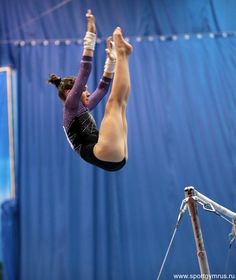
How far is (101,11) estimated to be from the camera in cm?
353

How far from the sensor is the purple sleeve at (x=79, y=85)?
189 centimetres

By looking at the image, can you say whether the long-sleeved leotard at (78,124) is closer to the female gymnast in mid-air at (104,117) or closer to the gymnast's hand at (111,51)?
the female gymnast in mid-air at (104,117)

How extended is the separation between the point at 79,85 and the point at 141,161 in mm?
1511

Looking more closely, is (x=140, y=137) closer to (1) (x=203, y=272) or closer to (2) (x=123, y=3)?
(2) (x=123, y=3)

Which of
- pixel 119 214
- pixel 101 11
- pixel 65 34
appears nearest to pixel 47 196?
pixel 119 214

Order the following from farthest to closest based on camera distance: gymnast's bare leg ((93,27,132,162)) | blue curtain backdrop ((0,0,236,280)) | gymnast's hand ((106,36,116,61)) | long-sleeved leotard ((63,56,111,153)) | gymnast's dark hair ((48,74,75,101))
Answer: blue curtain backdrop ((0,0,236,280))
gymnast's hand ((106,36,116,61))
gymnast's dark hair ((48,74,75,101))
long-sleeved leotard ((63,56,111,153))
gymnast's bare leg ((93,27,132,162))

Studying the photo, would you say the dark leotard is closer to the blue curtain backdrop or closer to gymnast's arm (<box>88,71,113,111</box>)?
gymnast's arm (<box>88,71,113,111</box>)

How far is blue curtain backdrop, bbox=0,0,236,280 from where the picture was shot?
3242mm

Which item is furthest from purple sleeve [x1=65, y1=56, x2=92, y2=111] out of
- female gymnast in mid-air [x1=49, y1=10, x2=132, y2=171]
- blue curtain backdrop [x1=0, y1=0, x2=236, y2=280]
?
blue curtain backdrop [x1=0, y1=0, x2=236, y2=280]

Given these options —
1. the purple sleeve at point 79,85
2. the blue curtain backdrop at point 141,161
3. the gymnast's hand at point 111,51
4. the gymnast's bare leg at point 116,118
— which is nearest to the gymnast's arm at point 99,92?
the gymnast's hand at point 111,51

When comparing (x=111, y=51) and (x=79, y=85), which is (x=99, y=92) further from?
(x=79, y=85)

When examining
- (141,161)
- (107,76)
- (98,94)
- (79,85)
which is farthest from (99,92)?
(141,161)

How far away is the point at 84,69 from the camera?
1890mm

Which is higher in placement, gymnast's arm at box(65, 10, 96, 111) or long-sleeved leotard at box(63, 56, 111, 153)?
gymnast's arm at box(65, 10, 96, 111)
